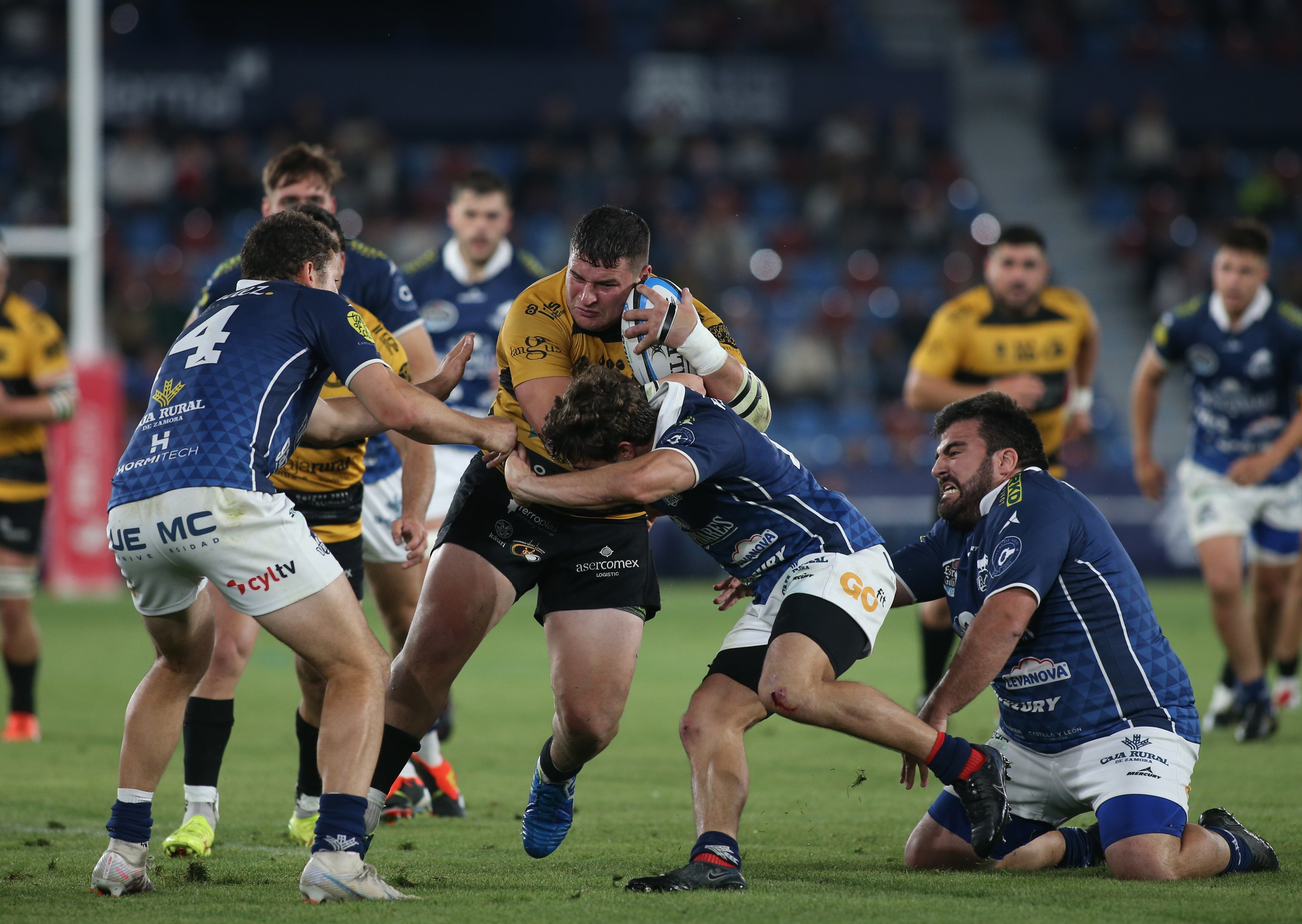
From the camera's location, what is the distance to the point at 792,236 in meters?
21.8

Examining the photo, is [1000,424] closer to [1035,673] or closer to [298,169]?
[1035,673]

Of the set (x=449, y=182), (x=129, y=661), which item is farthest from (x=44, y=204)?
(x=129, y=661)

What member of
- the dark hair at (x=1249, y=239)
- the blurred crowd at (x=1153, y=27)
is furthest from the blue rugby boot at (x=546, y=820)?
the blurred crowd at (x=1153, y=27)

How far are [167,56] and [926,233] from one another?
1109 centimetres

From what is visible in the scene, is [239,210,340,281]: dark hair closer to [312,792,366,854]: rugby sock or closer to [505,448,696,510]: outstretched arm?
[505,448,696,510]: outstretched arm

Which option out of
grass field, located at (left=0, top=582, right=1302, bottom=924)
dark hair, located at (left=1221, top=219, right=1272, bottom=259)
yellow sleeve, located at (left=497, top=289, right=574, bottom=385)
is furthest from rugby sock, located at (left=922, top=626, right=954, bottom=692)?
yellow sleeve, located at (left=497, top=289, right=574, bottom=385)

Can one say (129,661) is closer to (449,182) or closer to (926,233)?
(449,182)

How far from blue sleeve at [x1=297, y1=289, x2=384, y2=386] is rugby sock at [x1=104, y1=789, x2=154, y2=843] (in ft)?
4.83

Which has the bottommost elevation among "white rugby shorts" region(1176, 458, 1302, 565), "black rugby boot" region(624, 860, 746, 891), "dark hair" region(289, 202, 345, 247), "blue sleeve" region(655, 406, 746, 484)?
"black rugby boot" region(624, 860, 746, 891)

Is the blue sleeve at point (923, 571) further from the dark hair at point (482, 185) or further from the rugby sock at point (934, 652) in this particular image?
the dark hair at point (482, 185)

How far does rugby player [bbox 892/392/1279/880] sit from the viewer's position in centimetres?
479

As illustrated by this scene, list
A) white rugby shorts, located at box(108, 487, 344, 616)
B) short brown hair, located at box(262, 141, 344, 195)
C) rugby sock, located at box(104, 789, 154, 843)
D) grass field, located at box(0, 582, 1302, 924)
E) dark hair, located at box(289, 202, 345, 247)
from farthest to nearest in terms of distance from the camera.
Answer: short brown hair, located at box(262, 141, 344, 195)
dark hair, located at box(289, 202, 345, 247)
rugby sock, located at box(104, 789, 154, 843)
white rugby shorts, located at box(108, 487, 344, 616)
grass field, located at box(0, 582, 1302, 924)

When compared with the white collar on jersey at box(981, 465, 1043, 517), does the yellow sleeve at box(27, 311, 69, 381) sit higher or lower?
higher

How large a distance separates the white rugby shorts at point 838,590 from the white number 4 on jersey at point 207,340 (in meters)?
1.91
